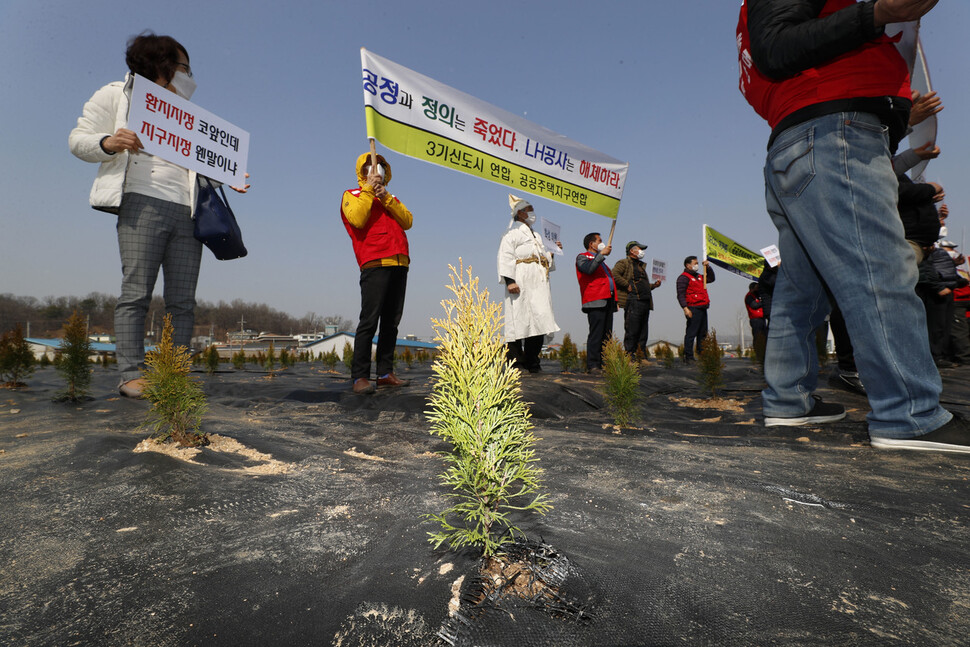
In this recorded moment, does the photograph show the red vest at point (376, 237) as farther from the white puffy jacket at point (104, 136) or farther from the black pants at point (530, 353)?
the black pants at point (530, 353)

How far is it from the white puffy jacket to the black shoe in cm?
706

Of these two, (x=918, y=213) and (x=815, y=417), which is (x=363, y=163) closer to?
(x=815, y=417)

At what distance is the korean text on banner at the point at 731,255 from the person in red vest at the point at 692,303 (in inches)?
59.5

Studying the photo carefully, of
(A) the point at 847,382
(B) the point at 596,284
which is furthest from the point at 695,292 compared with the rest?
(A) the point at 847,382

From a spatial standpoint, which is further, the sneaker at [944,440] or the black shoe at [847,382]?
the black shoe at [847,382]

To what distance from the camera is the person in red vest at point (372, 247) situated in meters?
4.67

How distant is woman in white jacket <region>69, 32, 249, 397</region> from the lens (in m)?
3.77

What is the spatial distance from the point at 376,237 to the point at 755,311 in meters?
11.1

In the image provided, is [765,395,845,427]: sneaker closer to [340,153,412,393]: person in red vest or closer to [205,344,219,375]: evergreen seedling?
[340,153,412,393]: person in red vest

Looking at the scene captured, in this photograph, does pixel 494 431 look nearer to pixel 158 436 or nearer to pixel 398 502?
pixel 398 502

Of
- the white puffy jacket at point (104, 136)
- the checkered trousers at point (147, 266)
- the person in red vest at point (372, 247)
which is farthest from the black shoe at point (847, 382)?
the white puffy jacket at point (104, 136)

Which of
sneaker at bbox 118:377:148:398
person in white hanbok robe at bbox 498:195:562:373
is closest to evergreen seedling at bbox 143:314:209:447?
sneaker at bbox 118:377:148:398

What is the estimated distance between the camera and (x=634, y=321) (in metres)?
10.0

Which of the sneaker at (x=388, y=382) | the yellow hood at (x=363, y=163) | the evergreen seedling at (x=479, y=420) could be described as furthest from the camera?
the sneaker at (x=388, y=382)
